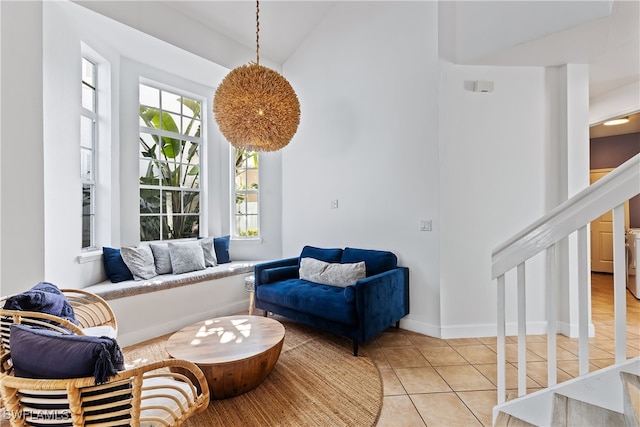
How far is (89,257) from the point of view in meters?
3.03

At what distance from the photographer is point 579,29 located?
2297 millimetres

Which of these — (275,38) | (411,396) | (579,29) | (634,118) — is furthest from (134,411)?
(634,118)

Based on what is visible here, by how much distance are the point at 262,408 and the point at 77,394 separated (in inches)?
46.9

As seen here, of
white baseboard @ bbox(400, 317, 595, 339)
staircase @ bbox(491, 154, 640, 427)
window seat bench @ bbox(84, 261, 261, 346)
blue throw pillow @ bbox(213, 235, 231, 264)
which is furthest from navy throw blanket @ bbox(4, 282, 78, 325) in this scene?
white baseboard @ bbox(400, 317, 595, 339)

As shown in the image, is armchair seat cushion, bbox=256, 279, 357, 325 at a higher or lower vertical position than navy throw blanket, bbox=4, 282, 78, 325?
lower

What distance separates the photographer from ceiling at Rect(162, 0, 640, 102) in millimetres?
2264

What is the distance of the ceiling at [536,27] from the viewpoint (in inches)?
89.1

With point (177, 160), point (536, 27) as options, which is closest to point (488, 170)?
point (536, 27)

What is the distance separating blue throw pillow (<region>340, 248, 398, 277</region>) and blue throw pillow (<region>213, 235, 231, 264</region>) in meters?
1.81

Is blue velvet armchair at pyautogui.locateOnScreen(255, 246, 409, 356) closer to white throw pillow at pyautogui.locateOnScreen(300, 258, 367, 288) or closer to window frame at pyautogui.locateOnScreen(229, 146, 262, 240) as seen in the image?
white throw pillow at pyautogui.locateOnScreen(300, 258, 367, 288)

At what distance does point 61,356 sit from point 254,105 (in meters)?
2.16

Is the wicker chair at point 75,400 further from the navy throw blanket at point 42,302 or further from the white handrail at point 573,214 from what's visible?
the white handrail at point 573,214

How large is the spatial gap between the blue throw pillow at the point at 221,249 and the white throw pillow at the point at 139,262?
874 mm

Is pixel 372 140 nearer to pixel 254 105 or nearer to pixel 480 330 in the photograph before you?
pixel 254 105
